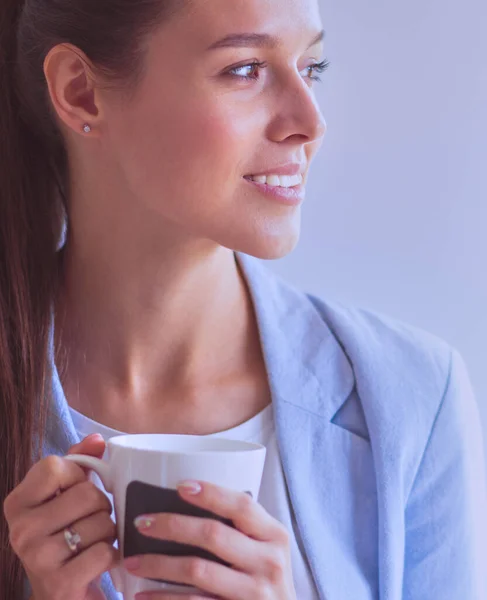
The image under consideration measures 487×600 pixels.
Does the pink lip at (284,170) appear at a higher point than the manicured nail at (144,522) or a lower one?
higher

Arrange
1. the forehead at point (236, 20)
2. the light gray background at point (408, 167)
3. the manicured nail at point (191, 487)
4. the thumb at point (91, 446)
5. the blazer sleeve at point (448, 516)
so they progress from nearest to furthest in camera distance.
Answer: the manicured nail at point (191, 487) < the thumb at point (91, 446) < the forehead at point (236, 20) < the blazer sleeve at point (448, 516) < the light gray background at point (408, 167)

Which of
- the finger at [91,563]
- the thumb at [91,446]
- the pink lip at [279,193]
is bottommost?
the finger at [91,563]

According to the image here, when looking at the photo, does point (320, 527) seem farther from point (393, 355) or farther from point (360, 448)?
point (393, 355)

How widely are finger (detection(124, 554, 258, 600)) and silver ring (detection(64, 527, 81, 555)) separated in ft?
0.16

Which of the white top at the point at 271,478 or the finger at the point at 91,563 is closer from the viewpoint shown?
the finger at the point at 91,563

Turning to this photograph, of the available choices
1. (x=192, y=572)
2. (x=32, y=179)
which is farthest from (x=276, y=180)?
(x=192, y=572)

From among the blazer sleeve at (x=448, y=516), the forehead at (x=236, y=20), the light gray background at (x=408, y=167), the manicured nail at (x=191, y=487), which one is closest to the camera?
the manicured nail at (x=191, y=487)

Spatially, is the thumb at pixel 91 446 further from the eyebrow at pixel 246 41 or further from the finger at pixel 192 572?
the eyebrow at pixel 246 41

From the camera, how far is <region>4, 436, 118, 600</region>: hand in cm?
78

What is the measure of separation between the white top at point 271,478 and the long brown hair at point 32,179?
73 millimetres

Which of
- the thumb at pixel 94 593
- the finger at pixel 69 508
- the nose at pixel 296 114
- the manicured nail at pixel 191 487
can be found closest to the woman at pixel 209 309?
the nose at pixel 296 114

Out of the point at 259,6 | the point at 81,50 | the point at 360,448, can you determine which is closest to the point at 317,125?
the point at 259,6

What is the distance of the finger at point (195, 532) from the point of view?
0.74m

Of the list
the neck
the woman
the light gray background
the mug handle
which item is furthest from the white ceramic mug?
the light gray background
